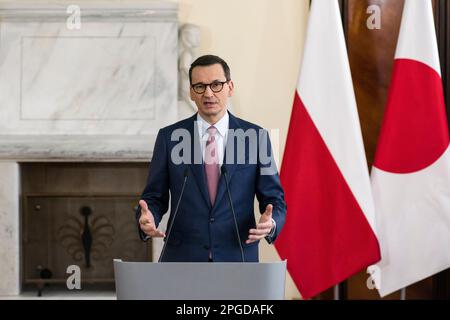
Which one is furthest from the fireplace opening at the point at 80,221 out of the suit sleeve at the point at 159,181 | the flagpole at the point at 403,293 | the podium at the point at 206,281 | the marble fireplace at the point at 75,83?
the podium at the point at 206,281

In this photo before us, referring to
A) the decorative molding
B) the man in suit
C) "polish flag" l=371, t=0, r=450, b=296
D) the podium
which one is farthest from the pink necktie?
the decorative molding

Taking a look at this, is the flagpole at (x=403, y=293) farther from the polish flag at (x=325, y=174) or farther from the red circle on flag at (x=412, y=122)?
the red circle on flag at (x=412, y=122)

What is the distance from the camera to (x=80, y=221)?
15.8 ft

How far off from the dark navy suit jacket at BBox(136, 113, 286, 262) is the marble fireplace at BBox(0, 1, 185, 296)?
2.38m

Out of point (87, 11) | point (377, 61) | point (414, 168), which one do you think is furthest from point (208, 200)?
point (87, 11)

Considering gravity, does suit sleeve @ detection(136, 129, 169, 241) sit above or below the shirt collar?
below

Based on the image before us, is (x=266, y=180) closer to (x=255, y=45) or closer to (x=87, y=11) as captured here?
(x=255, y=45)

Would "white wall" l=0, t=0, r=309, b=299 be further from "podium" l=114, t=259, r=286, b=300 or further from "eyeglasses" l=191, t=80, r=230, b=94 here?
"podium" l=114, t=259, r=286, b=300

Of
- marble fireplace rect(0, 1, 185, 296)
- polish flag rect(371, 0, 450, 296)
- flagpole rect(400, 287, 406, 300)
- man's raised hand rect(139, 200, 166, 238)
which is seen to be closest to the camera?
man's raised hand rect(139, 200, 166, 238)

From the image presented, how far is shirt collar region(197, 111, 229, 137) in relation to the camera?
2277 millimetres

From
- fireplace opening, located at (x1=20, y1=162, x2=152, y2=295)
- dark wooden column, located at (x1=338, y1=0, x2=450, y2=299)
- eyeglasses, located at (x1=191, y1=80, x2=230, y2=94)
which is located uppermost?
dark wooden column, located at (x1=338, y1=0, x2=450, y2=299)

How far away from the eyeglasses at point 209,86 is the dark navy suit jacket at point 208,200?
0.45 ft
